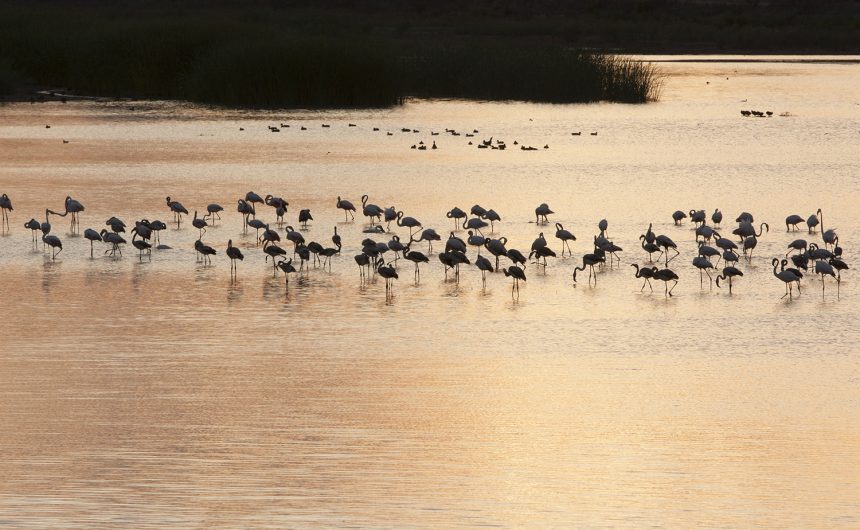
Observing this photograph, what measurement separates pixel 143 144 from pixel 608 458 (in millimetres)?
25722

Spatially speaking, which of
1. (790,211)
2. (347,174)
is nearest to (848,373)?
(790,211)

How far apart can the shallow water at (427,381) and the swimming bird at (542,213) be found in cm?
24

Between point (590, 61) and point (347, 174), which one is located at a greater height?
point (590, 61)

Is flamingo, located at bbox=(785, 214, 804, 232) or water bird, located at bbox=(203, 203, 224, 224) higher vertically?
flamingo, located at bbox=(785, 214, 804, 232)

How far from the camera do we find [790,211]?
75.8ft

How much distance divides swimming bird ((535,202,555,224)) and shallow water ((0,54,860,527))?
0.79 feet

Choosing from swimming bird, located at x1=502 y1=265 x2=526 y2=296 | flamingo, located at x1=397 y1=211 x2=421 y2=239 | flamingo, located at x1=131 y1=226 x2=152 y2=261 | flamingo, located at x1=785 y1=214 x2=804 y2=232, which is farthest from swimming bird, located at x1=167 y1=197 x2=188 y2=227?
flamingo, located at x1=785 y1=214 x2=804 y2=232

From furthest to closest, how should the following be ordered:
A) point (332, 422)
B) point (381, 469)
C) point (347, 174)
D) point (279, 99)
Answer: point (279, 99)
point (347, 174)
point (332, 422)
point (381, 469)

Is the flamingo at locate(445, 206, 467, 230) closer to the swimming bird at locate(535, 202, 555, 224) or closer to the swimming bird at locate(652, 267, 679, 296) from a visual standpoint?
the swimming bird at locate(535, 202, 555, 224)

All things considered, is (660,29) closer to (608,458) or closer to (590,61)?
(590,61)

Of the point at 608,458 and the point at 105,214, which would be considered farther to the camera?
the point at 105,214

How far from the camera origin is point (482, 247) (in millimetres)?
19797

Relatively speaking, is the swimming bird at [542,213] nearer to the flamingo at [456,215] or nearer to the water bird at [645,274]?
the flamingo at [456,215]

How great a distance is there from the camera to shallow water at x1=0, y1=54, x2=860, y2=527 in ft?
30.3
